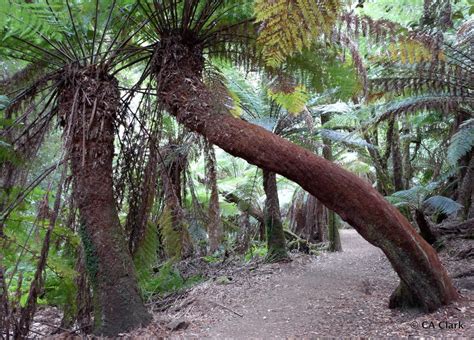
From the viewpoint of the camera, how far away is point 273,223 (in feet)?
21.4

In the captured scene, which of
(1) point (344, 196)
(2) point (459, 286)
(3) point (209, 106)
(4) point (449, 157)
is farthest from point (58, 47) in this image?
(4) point (449, 157)

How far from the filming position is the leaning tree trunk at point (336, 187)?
276 cm

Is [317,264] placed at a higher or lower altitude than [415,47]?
lower

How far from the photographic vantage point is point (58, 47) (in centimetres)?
330

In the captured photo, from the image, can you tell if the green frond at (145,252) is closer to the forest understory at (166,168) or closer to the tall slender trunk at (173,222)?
the forest understory at (166,168)

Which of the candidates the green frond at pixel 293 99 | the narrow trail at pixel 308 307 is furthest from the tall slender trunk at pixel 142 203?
the green frond at pixel 293 99

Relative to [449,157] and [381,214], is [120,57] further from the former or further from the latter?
[449,157]

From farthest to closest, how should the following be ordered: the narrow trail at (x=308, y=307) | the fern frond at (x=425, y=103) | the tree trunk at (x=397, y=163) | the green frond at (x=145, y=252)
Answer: the tree trunk at (x=397, y=163) < the fern frond at (x=425, y=103) < the green frond at (x=145, y=252) < the narrow trail at (x=308, y=307)

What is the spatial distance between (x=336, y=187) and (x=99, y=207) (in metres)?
1.66

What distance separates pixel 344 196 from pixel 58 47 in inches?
96.4

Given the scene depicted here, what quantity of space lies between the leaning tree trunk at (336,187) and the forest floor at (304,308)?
8.7 inches

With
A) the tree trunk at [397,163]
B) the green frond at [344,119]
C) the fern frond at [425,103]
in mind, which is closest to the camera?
the fern frond at [425,103]

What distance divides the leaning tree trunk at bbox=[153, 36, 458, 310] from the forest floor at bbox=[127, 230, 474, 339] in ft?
0.72

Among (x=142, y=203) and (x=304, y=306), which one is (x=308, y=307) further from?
(x=142, y=203)
